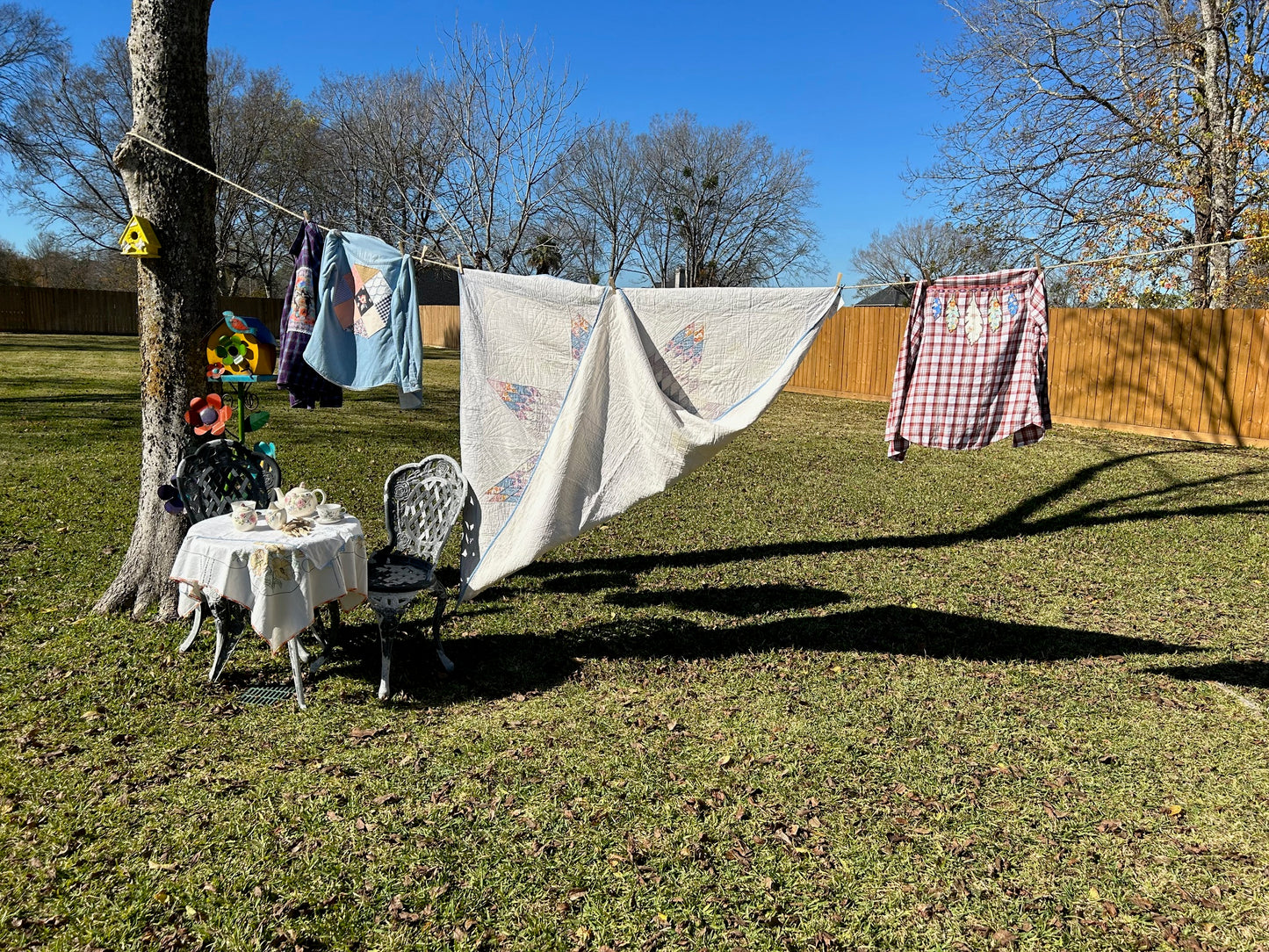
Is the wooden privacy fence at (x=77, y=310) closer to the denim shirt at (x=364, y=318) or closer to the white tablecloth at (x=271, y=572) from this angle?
the denim shirt at (x=364, y=318)

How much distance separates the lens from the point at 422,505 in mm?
4918

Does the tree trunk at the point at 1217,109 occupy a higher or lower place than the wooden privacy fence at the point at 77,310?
higher

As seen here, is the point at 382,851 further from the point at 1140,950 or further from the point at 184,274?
the point at 184,274

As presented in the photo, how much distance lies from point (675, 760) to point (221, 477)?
310 centimetres

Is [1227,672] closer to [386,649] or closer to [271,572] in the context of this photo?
[386,649]

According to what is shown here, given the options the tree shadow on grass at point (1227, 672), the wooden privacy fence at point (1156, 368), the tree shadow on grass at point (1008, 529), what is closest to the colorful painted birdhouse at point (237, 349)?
the tree shadow on grass at point (1008, 529)

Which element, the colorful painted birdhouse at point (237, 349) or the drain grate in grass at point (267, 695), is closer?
the drain grate in grass at point (267, 695)

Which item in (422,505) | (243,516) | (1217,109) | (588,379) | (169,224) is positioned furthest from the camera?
(1217,109)

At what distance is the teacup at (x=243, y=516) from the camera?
430 centimetres

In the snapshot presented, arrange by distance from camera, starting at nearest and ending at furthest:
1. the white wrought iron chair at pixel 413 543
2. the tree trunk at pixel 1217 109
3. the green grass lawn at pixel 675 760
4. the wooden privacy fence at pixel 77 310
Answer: the green grass lawn at pixel 675 760
the white wrought iron chair at pixel 413 543
the tree trunk at pixel 1217 109
the wooden privacy fence at pixel 77 310

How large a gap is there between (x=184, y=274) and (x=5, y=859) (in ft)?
10.6

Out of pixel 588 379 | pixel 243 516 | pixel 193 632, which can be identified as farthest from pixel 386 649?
pixel 588 379

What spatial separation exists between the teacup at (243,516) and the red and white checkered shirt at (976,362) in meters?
3.62

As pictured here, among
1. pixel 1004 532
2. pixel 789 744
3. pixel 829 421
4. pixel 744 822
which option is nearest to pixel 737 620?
pixel 789 744
